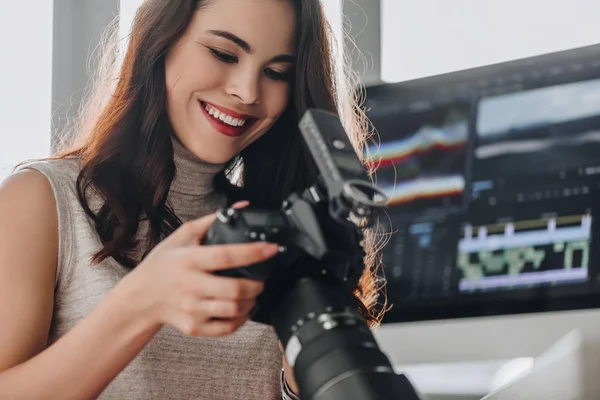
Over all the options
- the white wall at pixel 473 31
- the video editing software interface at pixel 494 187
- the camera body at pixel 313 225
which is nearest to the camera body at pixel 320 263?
the camera body at pixel 313 225

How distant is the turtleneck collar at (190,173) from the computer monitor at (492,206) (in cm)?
22

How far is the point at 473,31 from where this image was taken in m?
1.19

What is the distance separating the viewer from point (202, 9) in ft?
2.72

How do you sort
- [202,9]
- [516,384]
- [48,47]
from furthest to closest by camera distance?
1. [48,47]
2. [202,9]
3. [516,384]

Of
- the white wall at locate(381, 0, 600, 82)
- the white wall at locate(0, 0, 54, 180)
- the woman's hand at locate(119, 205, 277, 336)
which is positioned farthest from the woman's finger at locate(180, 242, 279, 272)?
the white wall at locate(0, 0, 54, 180)

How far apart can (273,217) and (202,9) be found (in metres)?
0.39

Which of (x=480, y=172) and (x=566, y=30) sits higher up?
(x=566, y=30)

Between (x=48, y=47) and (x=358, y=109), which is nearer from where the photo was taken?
(x=358, y=109)

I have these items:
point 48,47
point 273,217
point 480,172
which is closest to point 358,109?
point 480,172

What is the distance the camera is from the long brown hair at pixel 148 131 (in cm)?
84

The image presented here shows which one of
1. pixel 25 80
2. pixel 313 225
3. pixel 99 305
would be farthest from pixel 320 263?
pixel 25 80

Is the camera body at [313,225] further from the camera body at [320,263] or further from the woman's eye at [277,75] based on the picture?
the woman's eye at [277,75]

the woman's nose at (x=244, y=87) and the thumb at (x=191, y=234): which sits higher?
the woman's nose at (x=244, y=87)

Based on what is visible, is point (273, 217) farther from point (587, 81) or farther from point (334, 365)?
point (587, 81)
